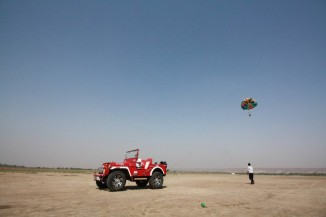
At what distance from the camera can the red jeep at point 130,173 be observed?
38.5 ft

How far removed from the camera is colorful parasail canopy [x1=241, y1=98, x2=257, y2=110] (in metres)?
22.5

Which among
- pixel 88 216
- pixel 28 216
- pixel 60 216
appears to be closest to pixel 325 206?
pixel 88 216

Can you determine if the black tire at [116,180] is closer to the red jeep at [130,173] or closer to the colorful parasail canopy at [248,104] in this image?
the red jeep at [130,173]

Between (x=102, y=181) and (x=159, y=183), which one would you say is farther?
(x=159, y=183)

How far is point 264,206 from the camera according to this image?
7496 mm

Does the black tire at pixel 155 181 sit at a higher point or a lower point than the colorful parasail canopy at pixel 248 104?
lower

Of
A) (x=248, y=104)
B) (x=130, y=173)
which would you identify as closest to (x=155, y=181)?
(x=130, y=173)

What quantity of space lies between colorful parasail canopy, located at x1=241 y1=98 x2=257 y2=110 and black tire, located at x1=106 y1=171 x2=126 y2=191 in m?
15.8

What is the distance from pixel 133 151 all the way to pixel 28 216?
28.2ft

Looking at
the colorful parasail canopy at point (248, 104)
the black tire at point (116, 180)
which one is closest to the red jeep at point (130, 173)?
the black tire at point (116, 180)

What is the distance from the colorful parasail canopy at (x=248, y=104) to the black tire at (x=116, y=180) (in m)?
15.8

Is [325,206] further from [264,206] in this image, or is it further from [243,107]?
[243,107]

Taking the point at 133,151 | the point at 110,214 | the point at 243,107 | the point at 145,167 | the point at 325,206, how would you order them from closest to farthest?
the point at 110,214 → the point at 325,206 → the point at 145,167 → the point at 133,151 → the point at 243,107

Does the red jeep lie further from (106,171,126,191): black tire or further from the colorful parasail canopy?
the colorful parasail canopy
